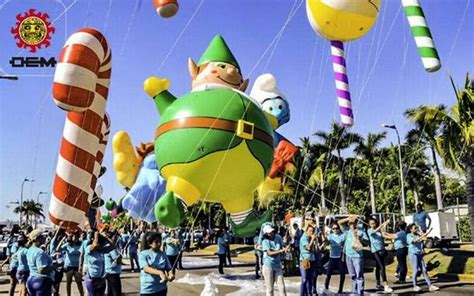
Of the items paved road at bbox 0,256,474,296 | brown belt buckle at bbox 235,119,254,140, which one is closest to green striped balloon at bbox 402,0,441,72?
brown belt buckle at bbox 235,119,254,140

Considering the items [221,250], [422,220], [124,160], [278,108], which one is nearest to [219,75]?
[278,108]

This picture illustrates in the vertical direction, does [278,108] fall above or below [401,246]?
above

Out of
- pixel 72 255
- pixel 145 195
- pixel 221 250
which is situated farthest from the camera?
pixel 221 250

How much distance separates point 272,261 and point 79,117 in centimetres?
415

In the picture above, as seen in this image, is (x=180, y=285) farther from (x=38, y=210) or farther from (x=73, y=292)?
(x=38, y=210)

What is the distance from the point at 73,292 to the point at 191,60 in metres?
6.18

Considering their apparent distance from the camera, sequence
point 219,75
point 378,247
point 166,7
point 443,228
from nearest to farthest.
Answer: point 166,7
point 219,75
point 378,247
point 443,228

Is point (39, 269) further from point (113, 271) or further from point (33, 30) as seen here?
point (33, 30)

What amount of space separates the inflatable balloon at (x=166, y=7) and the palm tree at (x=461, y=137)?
10291 mm

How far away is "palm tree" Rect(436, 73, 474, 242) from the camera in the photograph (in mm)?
13297

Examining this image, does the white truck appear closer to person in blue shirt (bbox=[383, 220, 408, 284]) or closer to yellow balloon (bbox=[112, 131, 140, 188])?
person in blue shirt (bbox=[383, 220, 408, 284])

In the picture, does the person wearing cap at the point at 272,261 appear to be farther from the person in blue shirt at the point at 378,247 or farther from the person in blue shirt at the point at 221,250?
the person in blue shirt at the point at 221,250

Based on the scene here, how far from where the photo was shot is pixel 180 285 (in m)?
11.9

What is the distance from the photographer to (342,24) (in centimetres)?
751
